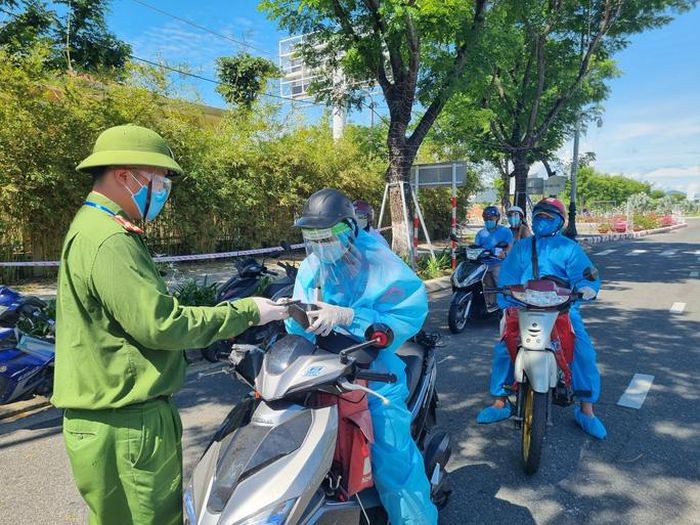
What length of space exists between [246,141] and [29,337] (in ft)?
32.0

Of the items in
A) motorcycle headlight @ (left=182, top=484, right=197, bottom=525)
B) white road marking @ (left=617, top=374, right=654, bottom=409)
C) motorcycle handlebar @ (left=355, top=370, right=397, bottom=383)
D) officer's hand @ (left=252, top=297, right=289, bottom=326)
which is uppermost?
officer's hand @ (left=252, top=297, right=289, bottom=326)

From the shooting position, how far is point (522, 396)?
3.47 meters

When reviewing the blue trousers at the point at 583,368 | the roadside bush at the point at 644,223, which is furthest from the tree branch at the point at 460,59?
the roadside bush at the point at 644,223

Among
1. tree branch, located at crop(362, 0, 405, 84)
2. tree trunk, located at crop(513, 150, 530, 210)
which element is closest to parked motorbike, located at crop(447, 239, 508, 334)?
tree branch, located at crop(362, 0, 405, 84)

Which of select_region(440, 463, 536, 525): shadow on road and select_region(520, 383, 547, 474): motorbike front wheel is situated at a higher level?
select_region(520, 383, 547, 474): motorbike front wheel

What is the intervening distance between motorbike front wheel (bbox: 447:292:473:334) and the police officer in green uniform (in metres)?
5.30

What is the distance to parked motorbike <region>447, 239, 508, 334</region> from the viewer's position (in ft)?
22.4

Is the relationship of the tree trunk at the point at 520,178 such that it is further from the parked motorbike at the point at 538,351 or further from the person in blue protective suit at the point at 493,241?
the parked motorbike at the point at 538,351

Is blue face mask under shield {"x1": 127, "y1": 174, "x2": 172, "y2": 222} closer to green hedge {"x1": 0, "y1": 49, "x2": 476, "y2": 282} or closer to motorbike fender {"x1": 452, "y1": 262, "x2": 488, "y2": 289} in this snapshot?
motorbike fender {"x1": 452, "y1": 262, "x2": 488, "y2": 289}

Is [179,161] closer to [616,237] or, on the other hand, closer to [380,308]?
[380,308]

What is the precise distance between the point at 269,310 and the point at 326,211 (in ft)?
1.74

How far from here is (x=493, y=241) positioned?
23.8ft

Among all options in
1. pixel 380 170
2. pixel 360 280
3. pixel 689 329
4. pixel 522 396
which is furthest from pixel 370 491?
pixel 380 170

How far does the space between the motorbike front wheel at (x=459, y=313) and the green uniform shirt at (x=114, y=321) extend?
5336 mm
